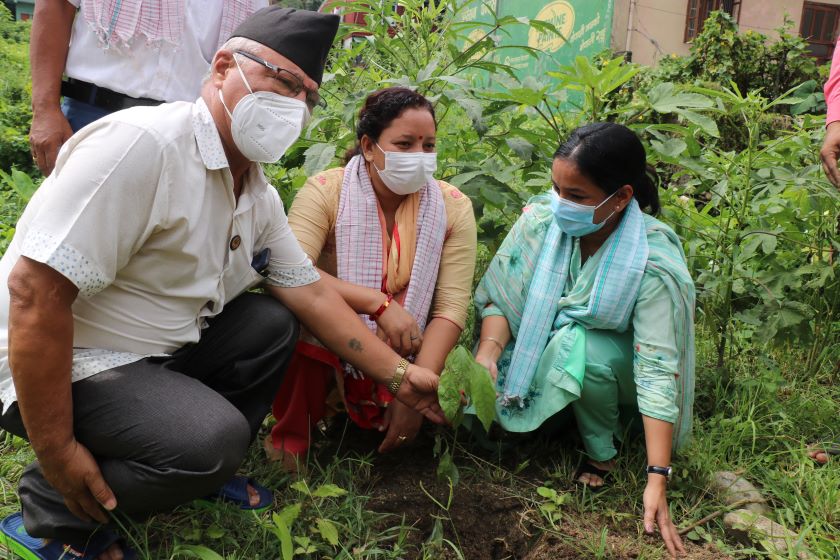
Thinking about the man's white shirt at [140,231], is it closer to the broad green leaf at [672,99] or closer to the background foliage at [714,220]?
the background foliage at [714,220]

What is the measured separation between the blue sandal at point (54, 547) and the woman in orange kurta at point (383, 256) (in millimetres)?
592

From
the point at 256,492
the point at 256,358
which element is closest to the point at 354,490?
the point at 256,492

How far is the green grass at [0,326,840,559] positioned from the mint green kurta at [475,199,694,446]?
→ 19 cm

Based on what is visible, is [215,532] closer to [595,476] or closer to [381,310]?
[381,310]

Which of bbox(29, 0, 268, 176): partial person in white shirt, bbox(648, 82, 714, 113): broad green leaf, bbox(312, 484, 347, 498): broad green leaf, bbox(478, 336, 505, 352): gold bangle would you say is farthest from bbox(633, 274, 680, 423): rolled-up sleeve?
bbox(29, 0, 268, 176): partial person in white shirt

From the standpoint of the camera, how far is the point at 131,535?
1737mm

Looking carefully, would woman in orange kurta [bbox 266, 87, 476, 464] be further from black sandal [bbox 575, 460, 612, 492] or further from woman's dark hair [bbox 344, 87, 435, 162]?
black sandal [bbox 575, 460, 612, 492]

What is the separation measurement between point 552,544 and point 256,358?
0.95m

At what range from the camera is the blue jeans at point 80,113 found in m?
2.19

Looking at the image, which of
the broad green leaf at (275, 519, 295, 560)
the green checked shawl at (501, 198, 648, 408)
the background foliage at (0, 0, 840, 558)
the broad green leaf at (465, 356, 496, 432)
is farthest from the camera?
the background foliage at (0, 0, 840, 558)

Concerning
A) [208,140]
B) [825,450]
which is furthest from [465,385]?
[825,450]

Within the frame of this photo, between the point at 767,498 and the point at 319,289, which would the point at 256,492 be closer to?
the point at 319,289

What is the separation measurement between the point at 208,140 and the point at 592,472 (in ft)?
5.02

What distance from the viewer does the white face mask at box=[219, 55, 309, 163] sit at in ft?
5.38
